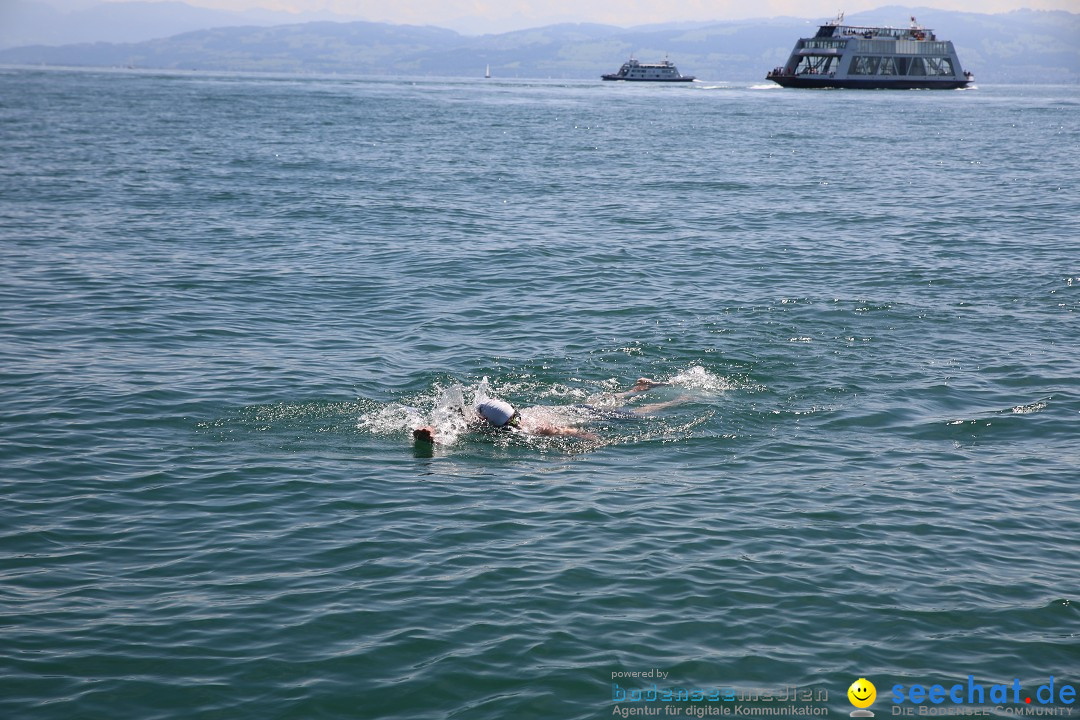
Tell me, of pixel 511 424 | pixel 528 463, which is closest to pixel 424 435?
pixel 511 424

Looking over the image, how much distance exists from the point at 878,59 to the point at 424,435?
14585 centimetres

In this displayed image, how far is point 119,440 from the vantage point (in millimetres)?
15875

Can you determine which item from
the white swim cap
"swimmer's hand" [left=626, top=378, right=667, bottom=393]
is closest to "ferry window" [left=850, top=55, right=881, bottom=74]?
"swimmer's hand" [left=626, top=378, right=667, bottom=393]

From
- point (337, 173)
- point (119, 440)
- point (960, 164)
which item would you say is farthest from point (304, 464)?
point (960, 164)

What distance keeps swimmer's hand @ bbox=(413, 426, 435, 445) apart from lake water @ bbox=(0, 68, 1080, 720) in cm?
21

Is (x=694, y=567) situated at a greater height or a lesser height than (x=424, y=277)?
lesser

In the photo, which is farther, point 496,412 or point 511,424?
point 511,424

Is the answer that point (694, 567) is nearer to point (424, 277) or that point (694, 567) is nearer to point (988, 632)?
point (988, 632)

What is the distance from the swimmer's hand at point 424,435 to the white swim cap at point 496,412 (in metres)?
0.96

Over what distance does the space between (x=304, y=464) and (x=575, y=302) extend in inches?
450

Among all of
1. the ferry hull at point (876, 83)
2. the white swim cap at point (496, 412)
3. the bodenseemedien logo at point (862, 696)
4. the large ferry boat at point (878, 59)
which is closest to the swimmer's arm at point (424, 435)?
the white swim cap at point (496, 412)

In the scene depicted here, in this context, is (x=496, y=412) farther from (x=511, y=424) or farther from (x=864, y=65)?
(x=864, y=65)

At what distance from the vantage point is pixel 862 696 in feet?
31.1

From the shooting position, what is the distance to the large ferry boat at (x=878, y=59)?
5468 inches
